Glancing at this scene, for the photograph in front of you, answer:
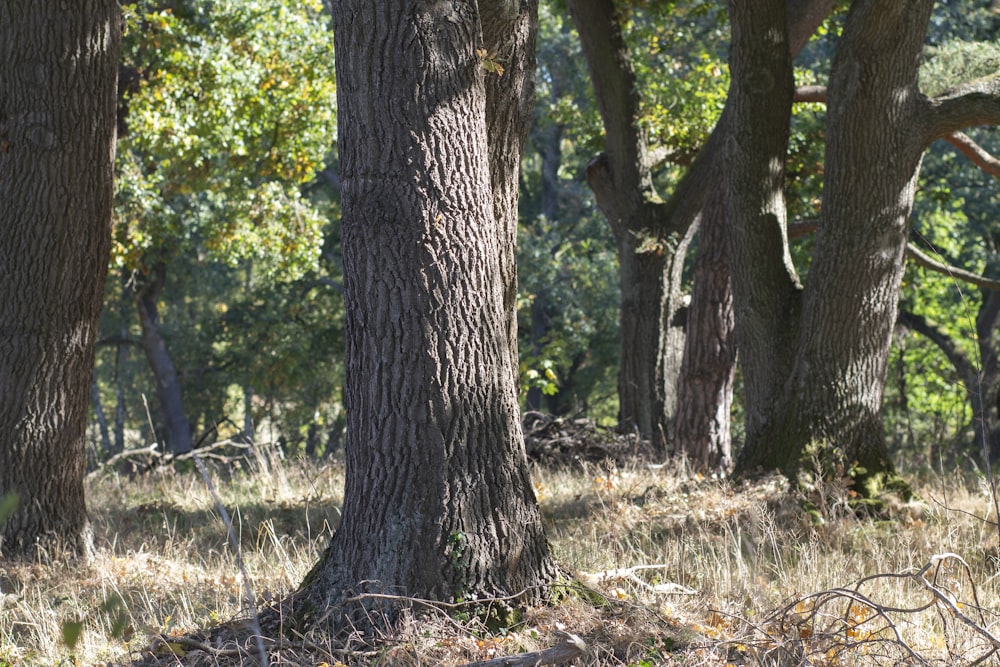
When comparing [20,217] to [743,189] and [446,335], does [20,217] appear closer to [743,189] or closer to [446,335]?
[446,335]

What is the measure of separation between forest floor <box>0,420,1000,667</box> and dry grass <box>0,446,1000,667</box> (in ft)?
0.04

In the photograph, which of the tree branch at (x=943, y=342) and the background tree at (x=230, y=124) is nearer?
the background tree at (x=230, y=124)

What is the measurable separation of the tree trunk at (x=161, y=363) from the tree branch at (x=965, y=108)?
64.8ft

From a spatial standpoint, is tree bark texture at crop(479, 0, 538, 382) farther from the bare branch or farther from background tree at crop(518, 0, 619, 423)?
background tree at crop(518, 0, 619, 423)

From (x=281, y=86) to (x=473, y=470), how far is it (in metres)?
12.2

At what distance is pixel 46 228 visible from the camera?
596cm

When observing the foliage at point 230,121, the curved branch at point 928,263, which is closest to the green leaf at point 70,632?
the curved branch at point 928,263

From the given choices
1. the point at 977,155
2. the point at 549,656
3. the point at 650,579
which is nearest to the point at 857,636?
the point at 549,656

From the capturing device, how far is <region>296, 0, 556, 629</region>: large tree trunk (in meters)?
3.81

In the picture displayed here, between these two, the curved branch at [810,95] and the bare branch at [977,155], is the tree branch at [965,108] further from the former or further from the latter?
the curved branch at [810,95]

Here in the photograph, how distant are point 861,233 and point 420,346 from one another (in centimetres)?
380

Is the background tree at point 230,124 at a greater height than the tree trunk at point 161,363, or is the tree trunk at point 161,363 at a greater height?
the background tree at point 230,124

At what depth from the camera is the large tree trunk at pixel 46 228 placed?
5.92 m

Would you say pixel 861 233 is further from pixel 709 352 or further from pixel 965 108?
pixel 709 352
